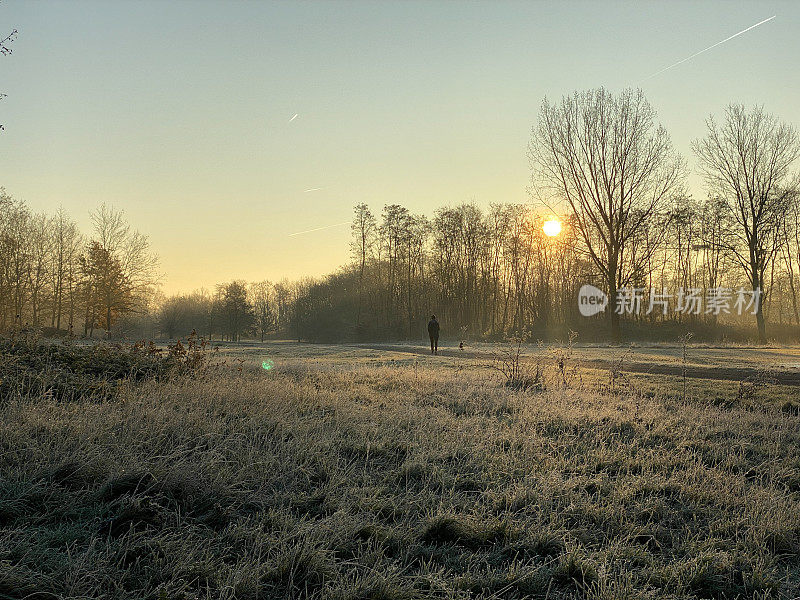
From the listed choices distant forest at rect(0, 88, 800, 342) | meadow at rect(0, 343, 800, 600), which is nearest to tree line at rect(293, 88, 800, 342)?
distant forest at rect(0, 88, 800, 342)

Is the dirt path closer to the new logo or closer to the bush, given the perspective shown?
the bush

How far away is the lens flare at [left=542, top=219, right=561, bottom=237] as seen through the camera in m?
42.0

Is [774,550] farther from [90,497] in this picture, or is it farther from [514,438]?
[90,497]

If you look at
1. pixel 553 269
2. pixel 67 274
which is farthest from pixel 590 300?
pixel 67 274

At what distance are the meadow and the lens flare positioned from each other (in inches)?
1449

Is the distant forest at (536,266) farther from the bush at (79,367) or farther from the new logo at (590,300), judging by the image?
the bush at (79,367)

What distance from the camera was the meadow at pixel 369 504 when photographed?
119 inches

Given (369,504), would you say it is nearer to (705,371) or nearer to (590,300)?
(705,371)

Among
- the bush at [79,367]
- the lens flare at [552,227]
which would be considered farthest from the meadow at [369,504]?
the lens flare at [552,227]

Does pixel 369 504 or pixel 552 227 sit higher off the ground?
pixel 552 227

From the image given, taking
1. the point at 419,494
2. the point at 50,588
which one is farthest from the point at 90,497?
the point at 419,494

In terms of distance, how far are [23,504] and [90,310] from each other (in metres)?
46.5

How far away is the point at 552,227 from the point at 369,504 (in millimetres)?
42903

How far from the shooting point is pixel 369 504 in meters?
4.05
